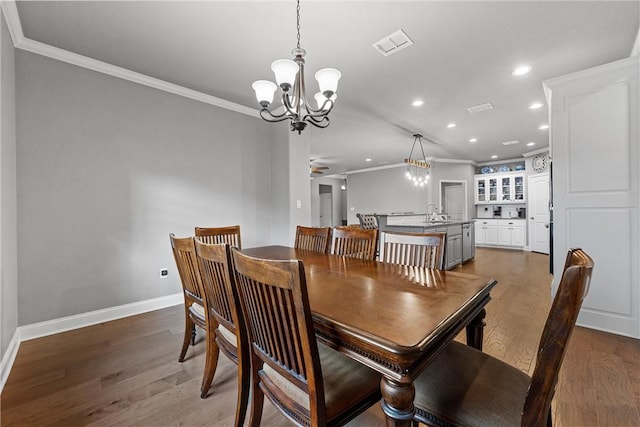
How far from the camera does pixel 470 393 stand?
3.01ft

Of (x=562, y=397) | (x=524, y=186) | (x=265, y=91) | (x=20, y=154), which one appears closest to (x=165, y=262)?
(x=20, y=154)

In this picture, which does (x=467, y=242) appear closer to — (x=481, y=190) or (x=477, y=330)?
(x=481, y=190)

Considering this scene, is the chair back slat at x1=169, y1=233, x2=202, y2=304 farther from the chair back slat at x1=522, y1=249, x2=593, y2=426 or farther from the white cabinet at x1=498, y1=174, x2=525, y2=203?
the white cabinet at x1=498, y1=174, x2=525, y2=203

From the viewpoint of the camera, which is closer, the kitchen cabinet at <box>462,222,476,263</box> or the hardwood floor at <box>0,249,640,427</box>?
the hardwood floor at <box>0,249,640,427</box>

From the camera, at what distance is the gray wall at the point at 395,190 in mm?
7641

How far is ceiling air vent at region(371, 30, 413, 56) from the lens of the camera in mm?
2217

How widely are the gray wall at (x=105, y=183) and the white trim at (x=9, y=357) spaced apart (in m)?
0.21

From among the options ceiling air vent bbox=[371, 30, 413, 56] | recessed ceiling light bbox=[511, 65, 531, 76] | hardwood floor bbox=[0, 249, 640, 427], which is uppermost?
recessed ceiling light bbox=[511, 65, 531, 76]

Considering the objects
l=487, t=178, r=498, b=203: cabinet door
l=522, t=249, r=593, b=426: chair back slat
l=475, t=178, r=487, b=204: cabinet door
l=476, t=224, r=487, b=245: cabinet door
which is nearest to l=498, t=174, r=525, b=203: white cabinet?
l=487, t=178, r=498, b=203: cabinet door

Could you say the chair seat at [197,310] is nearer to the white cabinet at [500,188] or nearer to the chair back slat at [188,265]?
the chair back slat at [188,265]

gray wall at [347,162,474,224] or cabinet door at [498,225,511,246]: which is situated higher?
gray wall at [347,162,474,224]

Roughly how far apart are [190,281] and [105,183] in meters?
1.74

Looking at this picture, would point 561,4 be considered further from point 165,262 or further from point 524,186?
point 524,186

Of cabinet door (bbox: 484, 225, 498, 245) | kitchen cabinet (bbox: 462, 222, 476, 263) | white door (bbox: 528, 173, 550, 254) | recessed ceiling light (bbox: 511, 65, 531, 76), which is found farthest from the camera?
cabinet door (bbox: 484, 225, 498, 245)
